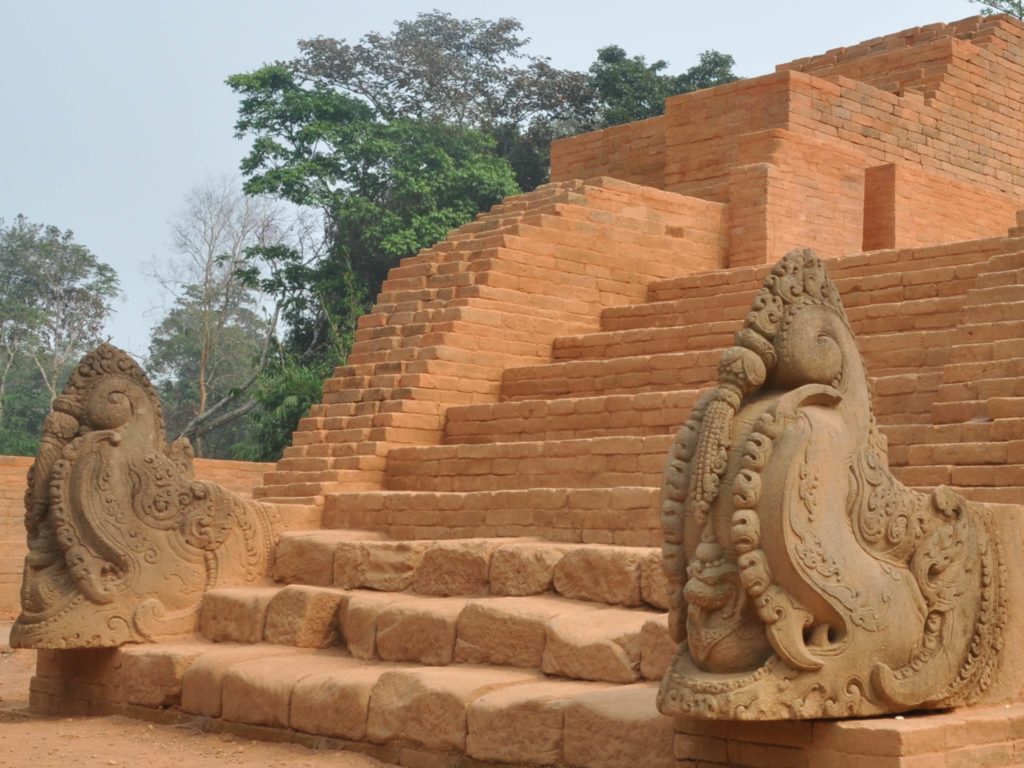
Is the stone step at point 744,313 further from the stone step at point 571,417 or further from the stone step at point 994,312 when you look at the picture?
the stone step at point 571,417

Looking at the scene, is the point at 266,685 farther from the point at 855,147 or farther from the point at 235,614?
the point at 855,147

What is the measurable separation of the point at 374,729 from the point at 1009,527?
2.87m

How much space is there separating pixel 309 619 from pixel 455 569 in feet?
2.80

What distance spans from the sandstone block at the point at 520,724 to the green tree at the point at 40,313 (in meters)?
24.8

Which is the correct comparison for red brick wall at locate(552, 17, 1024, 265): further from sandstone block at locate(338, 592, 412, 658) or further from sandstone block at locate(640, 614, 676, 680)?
sandstone block at locate(640, 614, 676, 680)

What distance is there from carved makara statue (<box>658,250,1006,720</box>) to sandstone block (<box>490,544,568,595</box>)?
223cm

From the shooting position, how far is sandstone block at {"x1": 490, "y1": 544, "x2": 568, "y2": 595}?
25.2ft

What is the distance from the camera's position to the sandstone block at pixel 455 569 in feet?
26.4

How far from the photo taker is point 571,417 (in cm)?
1087

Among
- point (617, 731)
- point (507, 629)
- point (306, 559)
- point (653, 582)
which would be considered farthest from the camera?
point (306, 559)

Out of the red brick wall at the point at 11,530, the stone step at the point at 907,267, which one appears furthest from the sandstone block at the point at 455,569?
the red brick wall at the point at 11,530

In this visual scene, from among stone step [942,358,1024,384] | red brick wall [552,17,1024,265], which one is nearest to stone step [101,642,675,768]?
stone step [942,358,1024,384]

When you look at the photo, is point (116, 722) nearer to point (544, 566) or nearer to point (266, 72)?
point (544, 566)

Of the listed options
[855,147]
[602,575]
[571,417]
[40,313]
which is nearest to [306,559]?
[571,417]
